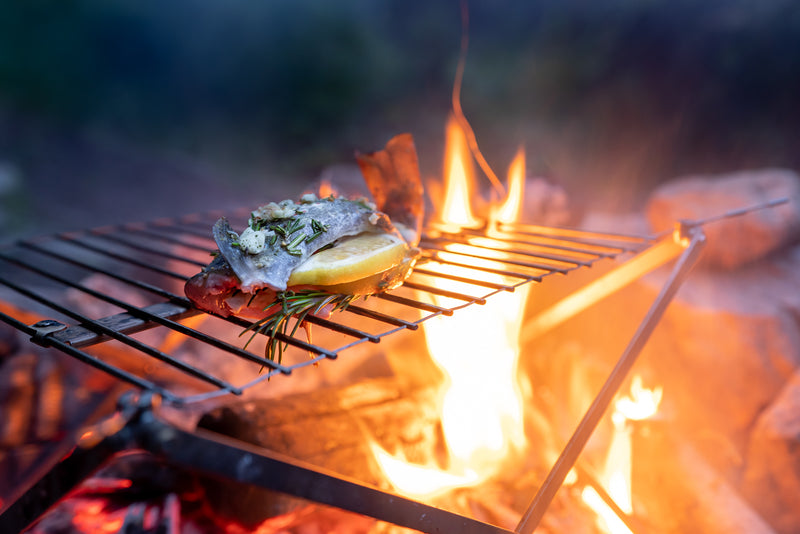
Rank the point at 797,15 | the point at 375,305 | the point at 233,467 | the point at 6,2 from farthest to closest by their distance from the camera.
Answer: the point at 6,2
the point at 797,15
the point at 375,305
the point at 233,467

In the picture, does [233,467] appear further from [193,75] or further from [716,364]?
[193,75]

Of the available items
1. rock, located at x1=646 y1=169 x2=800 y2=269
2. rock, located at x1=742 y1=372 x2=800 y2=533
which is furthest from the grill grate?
rock, located at x1=742 y1=372 x2=800 y2=533

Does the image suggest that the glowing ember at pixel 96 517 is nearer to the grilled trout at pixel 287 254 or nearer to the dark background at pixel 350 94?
the grilled trout at pixel 287 254

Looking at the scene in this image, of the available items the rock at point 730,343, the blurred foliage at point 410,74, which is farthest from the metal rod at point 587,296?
the blurred foliage at point 410,74

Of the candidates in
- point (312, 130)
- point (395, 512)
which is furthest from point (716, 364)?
point (312, 130)

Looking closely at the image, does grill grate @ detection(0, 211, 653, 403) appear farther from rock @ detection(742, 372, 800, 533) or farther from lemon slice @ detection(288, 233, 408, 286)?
rock @ detection(742, 372, 800, 533)
